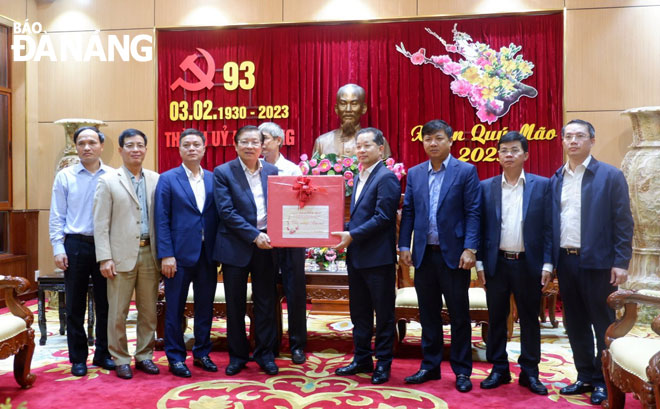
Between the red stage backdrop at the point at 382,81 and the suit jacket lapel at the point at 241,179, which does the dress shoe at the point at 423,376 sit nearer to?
the suit jacket lapel at the point at 241,179

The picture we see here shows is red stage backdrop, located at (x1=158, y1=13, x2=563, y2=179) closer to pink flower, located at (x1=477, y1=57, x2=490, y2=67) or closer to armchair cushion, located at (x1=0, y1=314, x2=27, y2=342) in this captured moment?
pink flower, located at (x1=477, y1=57, x2=490, y2=67)

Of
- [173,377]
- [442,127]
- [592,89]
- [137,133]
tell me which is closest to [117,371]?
[173,377]

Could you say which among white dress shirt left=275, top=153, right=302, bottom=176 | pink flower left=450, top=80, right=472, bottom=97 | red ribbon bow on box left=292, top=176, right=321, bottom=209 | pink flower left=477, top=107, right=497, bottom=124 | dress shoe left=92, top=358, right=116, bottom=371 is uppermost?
pink flower left=450, top=80, right=472, bottom=97

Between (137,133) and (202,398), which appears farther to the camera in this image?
(137,133)

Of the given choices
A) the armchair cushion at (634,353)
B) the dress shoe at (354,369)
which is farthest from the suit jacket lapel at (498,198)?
the dress shoe at (354,369)

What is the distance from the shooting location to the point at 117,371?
Result: 3.29 m

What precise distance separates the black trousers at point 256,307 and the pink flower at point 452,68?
3213mm

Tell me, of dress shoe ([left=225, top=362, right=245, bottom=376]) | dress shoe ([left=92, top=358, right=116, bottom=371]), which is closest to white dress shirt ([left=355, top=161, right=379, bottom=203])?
dress shoe ([left=225, top=362, right=245, bottom=376])

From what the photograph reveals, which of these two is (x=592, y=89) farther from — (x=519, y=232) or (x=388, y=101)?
(x=519, y=232)

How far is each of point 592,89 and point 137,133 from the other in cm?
418

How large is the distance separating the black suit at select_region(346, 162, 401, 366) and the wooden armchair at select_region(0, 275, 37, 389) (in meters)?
1.77

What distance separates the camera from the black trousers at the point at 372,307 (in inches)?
125

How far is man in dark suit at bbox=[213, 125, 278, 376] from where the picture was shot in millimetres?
3252

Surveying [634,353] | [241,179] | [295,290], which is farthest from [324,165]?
[634,353]
